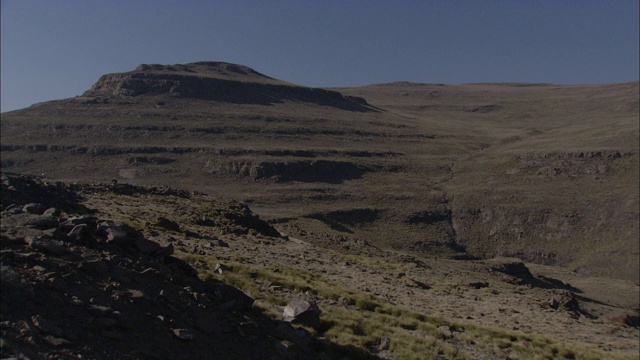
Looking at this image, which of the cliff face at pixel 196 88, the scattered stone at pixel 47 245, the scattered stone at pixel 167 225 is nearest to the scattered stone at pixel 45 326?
the scattered stone at pixel 47 245

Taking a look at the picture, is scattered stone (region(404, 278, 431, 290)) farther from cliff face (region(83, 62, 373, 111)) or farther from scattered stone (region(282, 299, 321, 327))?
cliff face (region(83, 62, 373, 111))

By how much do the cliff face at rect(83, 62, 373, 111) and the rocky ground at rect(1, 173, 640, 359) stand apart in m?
93.1

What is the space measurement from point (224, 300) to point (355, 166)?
7619 centimetres

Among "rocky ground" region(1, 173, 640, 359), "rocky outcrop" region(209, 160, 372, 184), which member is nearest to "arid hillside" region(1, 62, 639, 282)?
"rocky outcrop" region(209, 160, 372, 184)

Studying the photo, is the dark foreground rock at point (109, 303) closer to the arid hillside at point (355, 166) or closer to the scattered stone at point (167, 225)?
the scattered stone at point (167, 225)

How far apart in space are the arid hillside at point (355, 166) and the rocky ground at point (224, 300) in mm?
11192

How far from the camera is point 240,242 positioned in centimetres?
2423

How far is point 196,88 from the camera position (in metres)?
121

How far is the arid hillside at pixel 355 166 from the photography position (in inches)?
2566

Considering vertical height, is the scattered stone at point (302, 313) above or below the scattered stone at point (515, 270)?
above

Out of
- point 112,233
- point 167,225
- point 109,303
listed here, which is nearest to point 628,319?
point 167,225

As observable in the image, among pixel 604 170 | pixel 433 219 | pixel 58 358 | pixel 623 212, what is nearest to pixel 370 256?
pixel 58 358

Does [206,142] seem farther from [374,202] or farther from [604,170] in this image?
[604,170]

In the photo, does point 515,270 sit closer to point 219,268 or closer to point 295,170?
point 219,268
